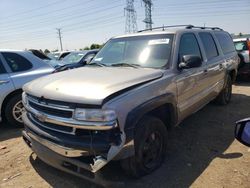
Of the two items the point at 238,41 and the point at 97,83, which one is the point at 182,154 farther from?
the point at 238,41

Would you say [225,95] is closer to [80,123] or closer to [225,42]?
[225,42]

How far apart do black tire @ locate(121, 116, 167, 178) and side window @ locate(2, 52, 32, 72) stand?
362 centimetres

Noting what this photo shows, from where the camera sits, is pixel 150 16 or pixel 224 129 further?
pixel 150 16

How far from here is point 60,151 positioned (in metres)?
3.02

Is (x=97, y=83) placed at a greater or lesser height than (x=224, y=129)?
greater

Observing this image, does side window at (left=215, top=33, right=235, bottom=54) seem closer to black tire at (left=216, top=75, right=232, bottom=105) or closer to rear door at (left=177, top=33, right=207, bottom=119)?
black tire at (left=216, top=75, right=232, bottom=105)

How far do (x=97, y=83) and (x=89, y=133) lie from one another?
2.13ft

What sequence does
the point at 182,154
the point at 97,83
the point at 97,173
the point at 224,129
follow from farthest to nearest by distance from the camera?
the point at 224,129
the point at 182,154
the point at 97,83
the point at 97,173

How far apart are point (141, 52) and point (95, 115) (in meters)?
1.77

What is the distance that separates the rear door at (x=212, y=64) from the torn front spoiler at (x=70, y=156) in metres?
3.06

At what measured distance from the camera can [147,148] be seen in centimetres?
351

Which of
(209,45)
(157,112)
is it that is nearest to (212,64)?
(209,45)

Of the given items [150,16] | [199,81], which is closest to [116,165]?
[199,81]

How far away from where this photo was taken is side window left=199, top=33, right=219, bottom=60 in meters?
5.40
